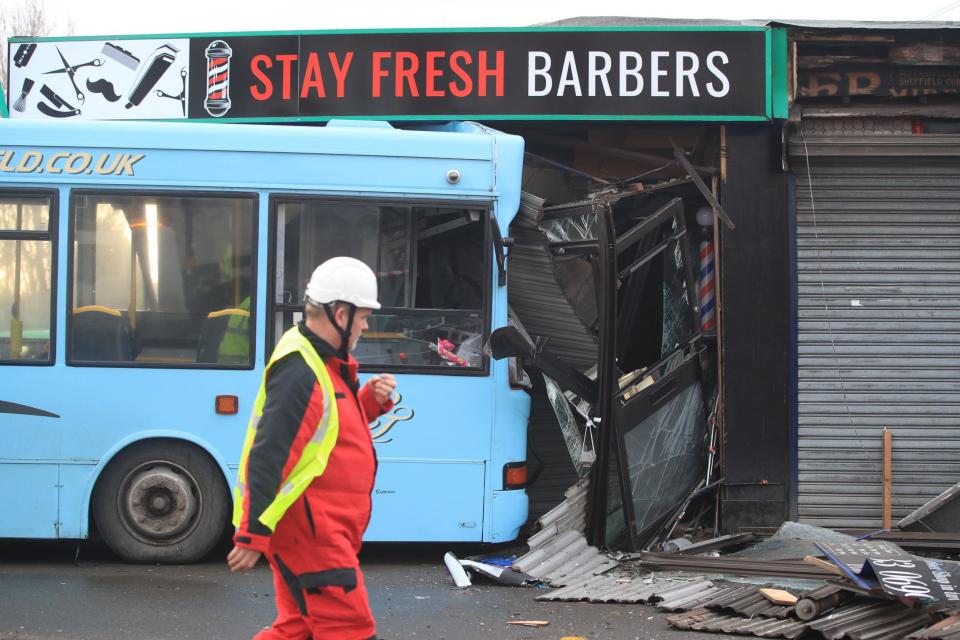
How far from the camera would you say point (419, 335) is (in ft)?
23.4

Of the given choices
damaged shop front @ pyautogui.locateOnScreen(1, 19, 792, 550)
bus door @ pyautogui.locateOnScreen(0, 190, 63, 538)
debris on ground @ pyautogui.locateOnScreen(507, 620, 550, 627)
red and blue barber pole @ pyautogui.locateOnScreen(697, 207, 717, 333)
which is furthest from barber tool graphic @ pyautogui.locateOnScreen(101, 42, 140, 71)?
debris on ground @ pyautogui.locateOnScreen(507, 620, 550, 627)

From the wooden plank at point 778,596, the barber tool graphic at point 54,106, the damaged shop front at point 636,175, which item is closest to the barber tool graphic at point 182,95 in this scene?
the damaged shop front at point 636,175

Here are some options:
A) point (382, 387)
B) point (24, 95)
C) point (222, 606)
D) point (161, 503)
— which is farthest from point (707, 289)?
point (24, 95)

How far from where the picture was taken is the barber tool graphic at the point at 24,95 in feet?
30.6

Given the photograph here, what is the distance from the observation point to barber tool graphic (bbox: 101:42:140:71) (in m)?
9.14

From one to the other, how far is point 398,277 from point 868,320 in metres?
3.92

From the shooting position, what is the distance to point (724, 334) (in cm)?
858

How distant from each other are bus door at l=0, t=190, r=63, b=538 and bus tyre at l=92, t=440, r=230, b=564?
13.9 inches

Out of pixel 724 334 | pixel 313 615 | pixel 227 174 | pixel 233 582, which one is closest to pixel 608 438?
pixel 724 334

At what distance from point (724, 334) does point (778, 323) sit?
1.43 feet

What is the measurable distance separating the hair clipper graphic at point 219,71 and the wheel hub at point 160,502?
11.1 ft

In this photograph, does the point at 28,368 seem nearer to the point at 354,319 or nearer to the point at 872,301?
the point at 354,319

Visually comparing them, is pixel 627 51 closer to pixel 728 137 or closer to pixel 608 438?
pixel 728 137

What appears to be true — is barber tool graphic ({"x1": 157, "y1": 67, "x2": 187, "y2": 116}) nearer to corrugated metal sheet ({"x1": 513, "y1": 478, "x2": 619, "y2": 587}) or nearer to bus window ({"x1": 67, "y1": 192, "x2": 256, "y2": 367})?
bus window ({"x1": 67, "y1": 192, "x2": 256, "y2": 367})
